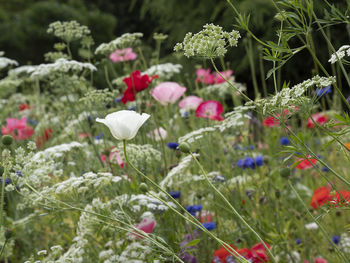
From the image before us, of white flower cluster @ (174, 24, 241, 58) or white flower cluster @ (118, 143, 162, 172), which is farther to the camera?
white flower cluster @ (118, 143, 162, 172)

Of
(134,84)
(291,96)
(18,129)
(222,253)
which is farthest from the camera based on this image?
(18,129)

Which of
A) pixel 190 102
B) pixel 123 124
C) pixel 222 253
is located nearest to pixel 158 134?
pixel 190 102

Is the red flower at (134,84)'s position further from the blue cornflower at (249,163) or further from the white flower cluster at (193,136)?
the blue cornflower at (249,163)

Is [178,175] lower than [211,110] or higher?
lower

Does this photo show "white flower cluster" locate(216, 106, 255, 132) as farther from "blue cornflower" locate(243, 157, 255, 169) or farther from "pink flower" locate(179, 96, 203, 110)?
"pink flower" locate(179, 96, 203, 110)

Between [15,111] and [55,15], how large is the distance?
5.72 metres

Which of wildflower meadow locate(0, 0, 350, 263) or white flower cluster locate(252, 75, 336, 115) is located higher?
white flower cluster locate(252, 75, 336, 115)

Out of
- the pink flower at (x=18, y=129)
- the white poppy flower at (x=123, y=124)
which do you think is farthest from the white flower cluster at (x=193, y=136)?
the pink flower at (x=18, y=129)

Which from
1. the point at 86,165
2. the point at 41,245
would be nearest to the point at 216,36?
the point at 86,165

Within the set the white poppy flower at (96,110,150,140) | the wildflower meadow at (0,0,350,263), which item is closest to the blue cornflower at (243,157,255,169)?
the wildflower meadow at (0,0,350,263)

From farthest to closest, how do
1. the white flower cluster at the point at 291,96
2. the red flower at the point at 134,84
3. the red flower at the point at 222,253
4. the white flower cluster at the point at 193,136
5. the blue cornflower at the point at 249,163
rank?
the blue cornflower at the point at 249,163
the red flower at the point at 134,84
the white flower cluster at the point at 193,136
the red flower at the point at 222,253
the white flower cluster at the point at 291,96

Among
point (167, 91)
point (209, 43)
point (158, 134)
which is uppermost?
point (209, 43)

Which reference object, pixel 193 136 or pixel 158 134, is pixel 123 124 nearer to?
pixel 193 136

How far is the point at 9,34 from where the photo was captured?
8.49 metres
